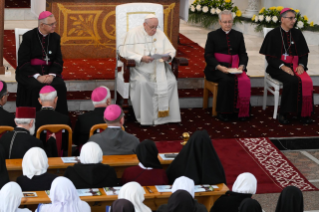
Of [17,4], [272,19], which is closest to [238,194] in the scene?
[272,19]

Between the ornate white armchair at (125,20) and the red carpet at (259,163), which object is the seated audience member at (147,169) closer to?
the red carpet at (259,163)

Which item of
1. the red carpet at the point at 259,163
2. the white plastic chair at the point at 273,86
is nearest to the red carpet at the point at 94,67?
the white plastic chair at the point at 273,86

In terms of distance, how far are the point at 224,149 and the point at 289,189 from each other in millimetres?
3221

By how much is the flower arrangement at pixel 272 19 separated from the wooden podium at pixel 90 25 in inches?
139

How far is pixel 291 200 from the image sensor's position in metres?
3.62

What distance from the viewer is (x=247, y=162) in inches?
258

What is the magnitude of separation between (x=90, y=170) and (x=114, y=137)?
0.80 meters

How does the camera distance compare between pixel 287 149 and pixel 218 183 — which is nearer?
pixel 218 183

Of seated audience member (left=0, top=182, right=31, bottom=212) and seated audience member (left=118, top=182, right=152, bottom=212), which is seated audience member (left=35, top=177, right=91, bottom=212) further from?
seated audience member (left=118, top=182, right=152, bottom=212)

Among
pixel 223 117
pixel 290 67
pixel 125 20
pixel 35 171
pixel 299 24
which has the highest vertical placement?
pixel 125 20

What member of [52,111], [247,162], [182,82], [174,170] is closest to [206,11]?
[182,82]

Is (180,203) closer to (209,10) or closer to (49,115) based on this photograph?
(49,115)

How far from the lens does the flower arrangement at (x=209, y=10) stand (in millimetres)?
13000

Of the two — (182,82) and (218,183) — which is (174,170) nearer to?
(218,183)
